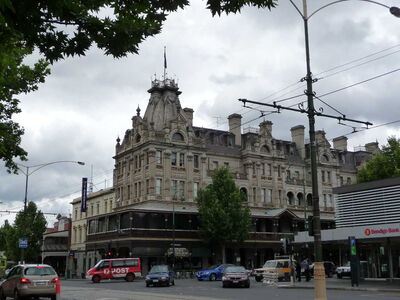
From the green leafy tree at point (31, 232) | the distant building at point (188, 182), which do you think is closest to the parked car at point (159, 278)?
the distant building at point (188, 182)

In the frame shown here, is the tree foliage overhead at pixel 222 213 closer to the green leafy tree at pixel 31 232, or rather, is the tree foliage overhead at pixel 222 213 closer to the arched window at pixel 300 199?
the arched window at pixel 300 199

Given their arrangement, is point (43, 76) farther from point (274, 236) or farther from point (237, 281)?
point (274, 236)

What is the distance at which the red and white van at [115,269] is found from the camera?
153 feet

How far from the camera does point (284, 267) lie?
4272 centimetres

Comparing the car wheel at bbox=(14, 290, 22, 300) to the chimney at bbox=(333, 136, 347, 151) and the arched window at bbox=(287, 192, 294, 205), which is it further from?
the chimney at bbox=(333, 136, 347, 151)

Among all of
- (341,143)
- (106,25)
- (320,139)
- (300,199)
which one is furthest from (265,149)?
(106,25)

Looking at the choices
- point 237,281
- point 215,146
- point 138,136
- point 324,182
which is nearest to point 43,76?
point 237,281

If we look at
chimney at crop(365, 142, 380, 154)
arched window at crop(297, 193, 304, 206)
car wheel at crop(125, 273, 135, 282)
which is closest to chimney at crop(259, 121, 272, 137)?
arched window at crop(297, 193, 304, 206)

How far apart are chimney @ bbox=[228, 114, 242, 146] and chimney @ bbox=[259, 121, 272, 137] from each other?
10.6 feet

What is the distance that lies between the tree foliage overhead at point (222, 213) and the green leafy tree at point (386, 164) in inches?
609

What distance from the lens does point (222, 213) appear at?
189 feet

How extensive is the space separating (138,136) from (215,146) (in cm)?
1108

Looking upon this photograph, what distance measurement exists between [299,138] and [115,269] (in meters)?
42.1

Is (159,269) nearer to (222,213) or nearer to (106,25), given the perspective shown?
(222,213)
